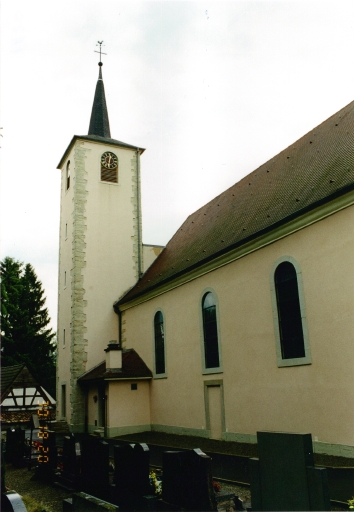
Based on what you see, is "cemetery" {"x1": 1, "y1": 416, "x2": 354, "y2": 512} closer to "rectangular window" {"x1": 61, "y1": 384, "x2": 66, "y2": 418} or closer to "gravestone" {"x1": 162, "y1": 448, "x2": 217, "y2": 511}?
"gravestone" {"x1": 162, "y1": 448, "x2": 217, "y2": 511}

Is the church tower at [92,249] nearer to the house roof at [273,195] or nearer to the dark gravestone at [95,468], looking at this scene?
the house roof at [273,195]

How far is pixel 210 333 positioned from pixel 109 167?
1371 centimetres

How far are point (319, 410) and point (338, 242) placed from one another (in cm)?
426

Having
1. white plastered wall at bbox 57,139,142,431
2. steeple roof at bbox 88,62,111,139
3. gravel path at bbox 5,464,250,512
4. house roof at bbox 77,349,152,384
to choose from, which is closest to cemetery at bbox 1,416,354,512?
gravel path at bbox 5,464,250,512

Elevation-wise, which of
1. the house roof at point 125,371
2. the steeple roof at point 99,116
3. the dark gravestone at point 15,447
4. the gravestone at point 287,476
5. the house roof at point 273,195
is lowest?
the dark gravestone at point 15,447

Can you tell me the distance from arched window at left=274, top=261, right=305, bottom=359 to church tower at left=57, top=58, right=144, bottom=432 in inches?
497

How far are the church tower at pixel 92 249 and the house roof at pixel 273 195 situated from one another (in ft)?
7.12

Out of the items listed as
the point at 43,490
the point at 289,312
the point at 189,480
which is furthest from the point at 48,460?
the point at 289,312

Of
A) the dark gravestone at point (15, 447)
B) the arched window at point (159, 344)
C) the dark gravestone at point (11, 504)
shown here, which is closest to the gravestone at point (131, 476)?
the dark gravestone at point (11, 504)

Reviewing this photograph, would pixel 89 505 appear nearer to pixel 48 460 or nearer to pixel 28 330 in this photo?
pixel 48 460

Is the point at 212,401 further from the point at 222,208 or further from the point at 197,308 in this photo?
the point at 222,208

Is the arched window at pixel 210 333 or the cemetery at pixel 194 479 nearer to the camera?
the cemetery at pixel 194 479

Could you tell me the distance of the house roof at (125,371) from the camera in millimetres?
19158

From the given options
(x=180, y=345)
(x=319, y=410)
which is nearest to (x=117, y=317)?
(x=180, y=345)
